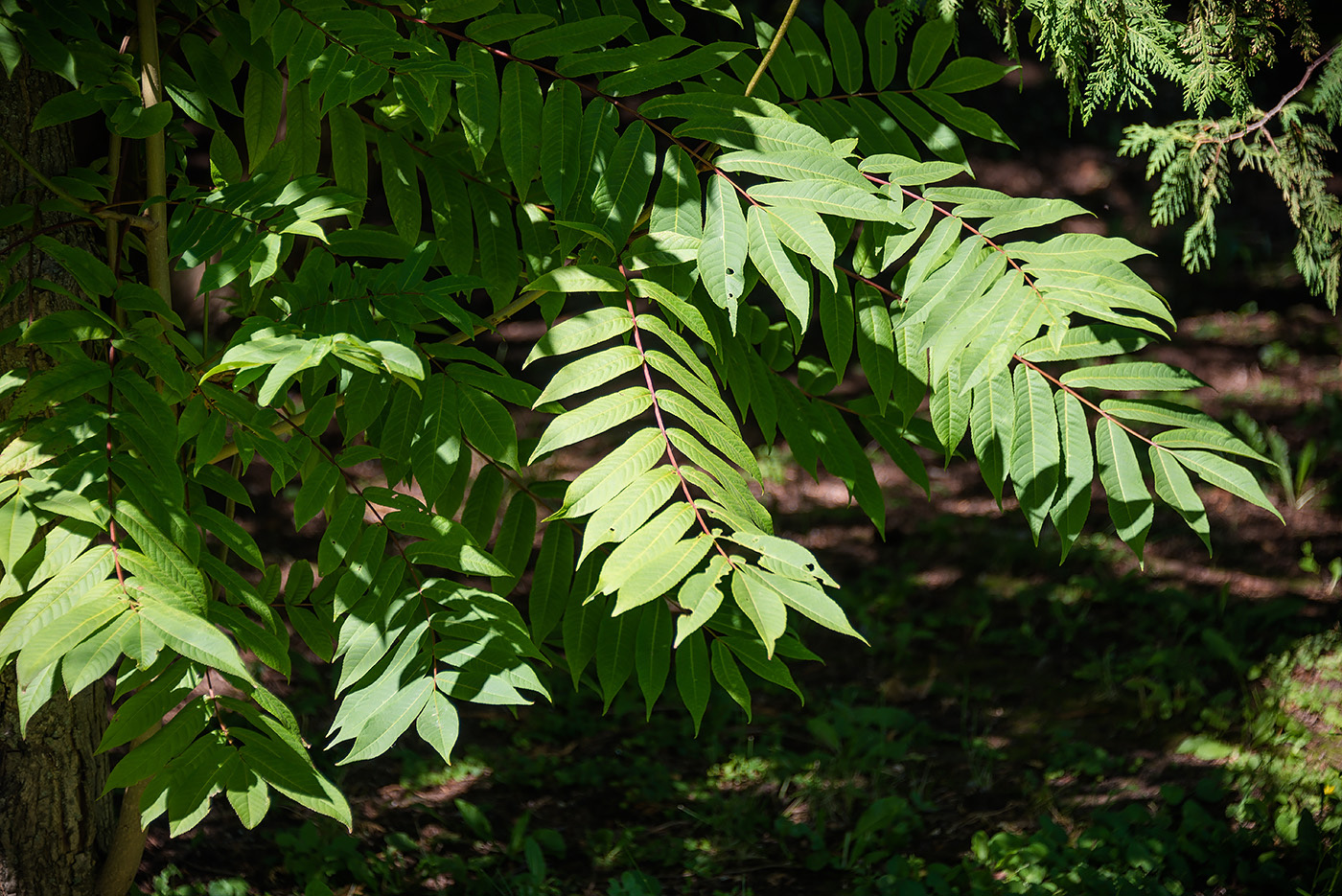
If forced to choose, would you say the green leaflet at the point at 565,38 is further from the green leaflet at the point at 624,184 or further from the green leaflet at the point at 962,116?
the green leaflet at the point at 962,116

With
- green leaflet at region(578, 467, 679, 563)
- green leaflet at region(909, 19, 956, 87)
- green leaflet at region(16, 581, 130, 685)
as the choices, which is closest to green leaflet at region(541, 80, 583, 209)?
green leaflet at region(578, 467, 679, 563)

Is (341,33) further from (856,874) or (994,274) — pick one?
(856,874)

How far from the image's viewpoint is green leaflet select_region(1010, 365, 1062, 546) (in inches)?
59.7

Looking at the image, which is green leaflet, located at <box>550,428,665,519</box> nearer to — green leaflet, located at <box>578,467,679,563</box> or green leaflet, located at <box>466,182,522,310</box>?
green leaflet, located at <box>578,467,679,563</box>

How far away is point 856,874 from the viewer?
10.2ft

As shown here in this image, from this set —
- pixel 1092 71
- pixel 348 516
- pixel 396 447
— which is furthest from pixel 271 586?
pixel 1092 71

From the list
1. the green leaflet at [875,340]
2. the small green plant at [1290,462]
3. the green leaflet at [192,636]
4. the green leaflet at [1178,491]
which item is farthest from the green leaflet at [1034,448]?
the small green plant at [1290,462]

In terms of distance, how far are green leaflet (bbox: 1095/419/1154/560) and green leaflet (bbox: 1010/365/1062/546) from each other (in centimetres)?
4

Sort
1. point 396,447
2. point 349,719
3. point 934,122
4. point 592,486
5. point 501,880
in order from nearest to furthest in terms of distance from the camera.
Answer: point 592,486 → point 349,719 → point 396,447 → point 934,122 → point 501,880

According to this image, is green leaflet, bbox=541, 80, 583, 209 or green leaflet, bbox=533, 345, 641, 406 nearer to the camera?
green leaflet, bbox=533, 345, 641, 406

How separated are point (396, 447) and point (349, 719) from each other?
1.39 ft

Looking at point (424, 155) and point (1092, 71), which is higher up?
point (424, 155)

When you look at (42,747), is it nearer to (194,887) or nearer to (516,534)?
(516,534)

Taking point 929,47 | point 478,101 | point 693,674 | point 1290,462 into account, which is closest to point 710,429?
point 693,674
